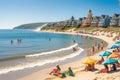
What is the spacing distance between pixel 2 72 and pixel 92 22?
159 meters

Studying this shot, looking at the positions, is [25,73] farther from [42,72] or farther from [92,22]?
[92,22]

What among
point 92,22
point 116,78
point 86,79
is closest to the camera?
point 116,78

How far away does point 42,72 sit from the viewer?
23656 millimetres

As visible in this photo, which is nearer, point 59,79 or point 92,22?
point 59,79

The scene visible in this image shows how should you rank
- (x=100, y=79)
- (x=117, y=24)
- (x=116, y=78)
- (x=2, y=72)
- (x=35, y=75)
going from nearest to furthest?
(x=116, y=78), (x=100, y=79), (x=35, y=75), (x=2, y=72), (x=117, y=24)

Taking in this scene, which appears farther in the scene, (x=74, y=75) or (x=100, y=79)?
(x=74, y=75)

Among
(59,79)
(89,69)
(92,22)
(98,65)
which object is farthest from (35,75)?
(92,22)

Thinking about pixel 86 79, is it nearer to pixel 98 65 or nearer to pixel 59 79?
pixel 59 79

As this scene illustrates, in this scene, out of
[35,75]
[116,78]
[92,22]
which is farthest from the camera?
[92,22]

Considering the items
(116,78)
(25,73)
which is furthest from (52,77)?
(116,78)

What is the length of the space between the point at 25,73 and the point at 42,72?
1.68 meters

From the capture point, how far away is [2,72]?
23.8 meters

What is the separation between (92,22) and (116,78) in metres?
166

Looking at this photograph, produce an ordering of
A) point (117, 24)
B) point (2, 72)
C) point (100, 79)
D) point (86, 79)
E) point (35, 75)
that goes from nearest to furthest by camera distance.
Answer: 1. point (100, 79)
2. point (86, 79)
3. point (35, 75)
4. point (2, 72)
5. point (117, 24)
